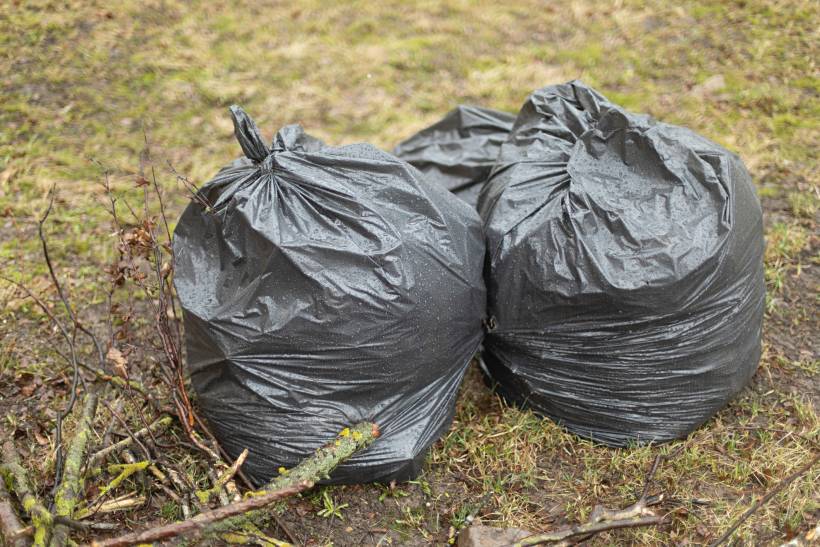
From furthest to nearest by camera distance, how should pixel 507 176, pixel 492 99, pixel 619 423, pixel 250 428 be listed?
pixel 492 99
pixel 507 176
pixel 619 423
pixel 250 428

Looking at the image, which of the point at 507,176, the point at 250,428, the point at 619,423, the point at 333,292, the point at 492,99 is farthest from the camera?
the point at 492,99

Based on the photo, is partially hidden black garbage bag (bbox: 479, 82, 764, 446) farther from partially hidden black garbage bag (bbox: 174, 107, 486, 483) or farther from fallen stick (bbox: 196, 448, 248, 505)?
fallen stick (bbox: 196, 448, 248, 505)

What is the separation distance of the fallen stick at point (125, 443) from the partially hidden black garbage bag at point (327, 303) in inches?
6.3

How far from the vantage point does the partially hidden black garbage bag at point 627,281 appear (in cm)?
204

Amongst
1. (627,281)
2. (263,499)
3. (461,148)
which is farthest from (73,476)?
(461,148)

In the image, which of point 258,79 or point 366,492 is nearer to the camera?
point 366,492

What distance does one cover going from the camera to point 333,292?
1.94 metres

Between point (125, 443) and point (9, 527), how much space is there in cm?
42

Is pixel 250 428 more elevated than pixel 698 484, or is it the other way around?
pixel 250 428

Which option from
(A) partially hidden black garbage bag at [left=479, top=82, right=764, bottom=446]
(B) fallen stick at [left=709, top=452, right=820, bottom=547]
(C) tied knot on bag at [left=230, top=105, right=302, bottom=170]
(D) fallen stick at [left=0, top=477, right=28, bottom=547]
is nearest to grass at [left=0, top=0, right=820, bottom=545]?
(B) fallen stick at [left=709, top=452, right=820, bottom=547]

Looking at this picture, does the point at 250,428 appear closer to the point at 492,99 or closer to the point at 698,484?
the point at 698,484

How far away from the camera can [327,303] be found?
1.94 meters

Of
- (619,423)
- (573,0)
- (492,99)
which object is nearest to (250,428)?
(619,423)

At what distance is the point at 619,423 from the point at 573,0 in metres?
3.38
